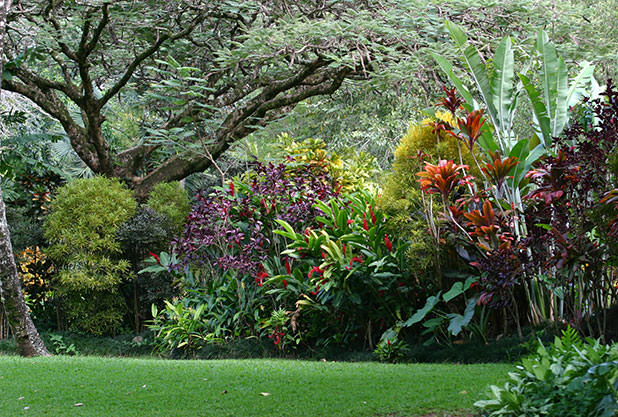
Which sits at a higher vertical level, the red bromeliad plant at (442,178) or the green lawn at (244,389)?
the red bromeliad plant at (442,178)

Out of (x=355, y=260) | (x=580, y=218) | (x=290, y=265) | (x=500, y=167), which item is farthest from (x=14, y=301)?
(x=580, y=218)

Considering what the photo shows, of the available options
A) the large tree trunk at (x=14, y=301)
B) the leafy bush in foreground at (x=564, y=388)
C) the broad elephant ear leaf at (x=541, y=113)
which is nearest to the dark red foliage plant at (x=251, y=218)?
the large tree trunk at (x=14, y=301)

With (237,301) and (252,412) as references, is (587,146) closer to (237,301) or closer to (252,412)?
(252,412)

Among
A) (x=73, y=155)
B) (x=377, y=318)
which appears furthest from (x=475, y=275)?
(x=73, y=155)

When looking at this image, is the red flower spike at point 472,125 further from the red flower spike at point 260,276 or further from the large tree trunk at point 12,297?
the large tree trunk at point 12,297

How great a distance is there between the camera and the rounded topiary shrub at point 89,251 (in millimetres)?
9250

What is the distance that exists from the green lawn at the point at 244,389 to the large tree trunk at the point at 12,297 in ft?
4.85

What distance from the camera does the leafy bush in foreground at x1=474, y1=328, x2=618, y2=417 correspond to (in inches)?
116

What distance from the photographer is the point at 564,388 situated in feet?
10.3

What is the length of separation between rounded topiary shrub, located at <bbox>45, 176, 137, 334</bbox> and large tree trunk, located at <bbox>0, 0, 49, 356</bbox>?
66.5 inches

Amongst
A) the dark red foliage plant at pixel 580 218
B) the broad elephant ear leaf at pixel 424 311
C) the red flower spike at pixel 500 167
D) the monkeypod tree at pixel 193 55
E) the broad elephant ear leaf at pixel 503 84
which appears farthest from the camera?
the monkeypod tree at pixel 193 55

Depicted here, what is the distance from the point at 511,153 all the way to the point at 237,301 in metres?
3.87

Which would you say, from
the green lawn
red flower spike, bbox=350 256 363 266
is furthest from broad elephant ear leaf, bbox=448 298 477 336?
red flower spike, bbox=350 256 363 266

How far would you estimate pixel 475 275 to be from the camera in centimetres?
616
